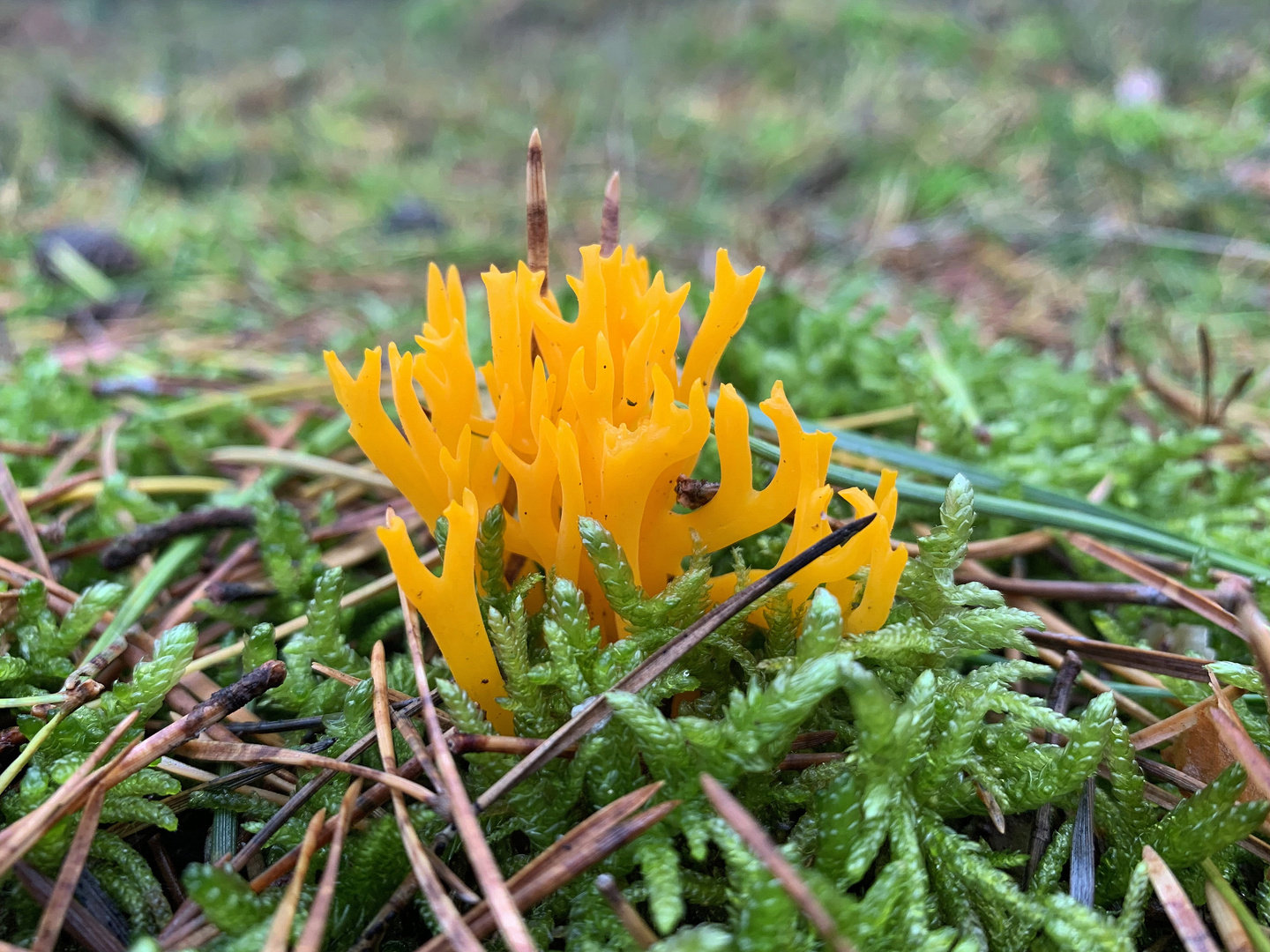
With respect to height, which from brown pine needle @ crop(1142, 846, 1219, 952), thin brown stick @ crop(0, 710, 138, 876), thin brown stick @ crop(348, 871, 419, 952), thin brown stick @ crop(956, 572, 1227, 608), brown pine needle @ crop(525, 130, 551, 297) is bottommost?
brown pine needle @ crop(1142, 846, 1219, 952)

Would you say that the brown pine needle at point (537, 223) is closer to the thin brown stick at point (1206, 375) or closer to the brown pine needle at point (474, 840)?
the brown pine needle at point (474, 840)

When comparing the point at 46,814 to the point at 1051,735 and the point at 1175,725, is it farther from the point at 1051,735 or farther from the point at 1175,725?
the point at 1175,725

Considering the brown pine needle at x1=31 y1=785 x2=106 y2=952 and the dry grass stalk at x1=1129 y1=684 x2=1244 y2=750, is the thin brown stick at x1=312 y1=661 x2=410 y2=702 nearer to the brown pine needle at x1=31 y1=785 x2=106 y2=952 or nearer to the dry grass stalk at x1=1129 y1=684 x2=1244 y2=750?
the brown pine needle at x1=31 y1=785 x2=106 y2=952

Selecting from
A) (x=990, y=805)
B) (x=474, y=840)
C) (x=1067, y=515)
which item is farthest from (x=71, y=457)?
(x=1067, y=515)

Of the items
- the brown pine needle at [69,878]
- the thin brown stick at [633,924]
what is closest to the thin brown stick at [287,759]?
the brown pine needle at [69,878]

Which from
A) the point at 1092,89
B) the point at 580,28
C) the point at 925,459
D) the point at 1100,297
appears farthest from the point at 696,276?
the point at 580,28

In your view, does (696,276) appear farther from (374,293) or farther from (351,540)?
(351,540)

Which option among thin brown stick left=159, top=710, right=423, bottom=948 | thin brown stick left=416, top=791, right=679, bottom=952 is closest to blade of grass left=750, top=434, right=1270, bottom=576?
thin brown stick left=416, top=791, right=679, bottom=952
